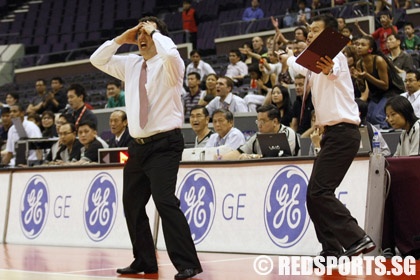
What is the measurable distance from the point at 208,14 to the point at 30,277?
17901 millimetres

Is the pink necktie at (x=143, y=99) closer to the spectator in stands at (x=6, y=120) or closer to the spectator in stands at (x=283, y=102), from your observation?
the spectator in stands at (x=283, y=102)

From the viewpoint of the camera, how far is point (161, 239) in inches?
360

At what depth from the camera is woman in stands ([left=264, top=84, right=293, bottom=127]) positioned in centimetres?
1158

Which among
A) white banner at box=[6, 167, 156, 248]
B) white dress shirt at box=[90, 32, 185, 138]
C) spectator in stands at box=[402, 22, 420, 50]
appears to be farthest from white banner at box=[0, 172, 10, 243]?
spectator in stands at box=[402, 22, 420, 50]

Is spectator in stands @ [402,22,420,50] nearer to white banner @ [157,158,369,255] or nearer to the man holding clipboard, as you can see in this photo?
white banner @ [157,158,369,255]

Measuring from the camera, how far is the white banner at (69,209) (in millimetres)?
9539

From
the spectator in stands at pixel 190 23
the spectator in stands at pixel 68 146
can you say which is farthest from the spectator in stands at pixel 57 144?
the spectator in stands at pixel 190 23

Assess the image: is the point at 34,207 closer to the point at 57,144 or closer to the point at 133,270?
the point at 57,144

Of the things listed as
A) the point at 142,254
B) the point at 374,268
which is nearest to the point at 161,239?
the point at 142,254

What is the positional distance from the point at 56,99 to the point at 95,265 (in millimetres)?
10245

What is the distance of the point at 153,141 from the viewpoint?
649 cm

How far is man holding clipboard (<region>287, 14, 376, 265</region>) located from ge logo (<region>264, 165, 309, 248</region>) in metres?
1.06

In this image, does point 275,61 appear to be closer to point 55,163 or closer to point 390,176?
point 55,163

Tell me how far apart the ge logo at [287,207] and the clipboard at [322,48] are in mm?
1727
